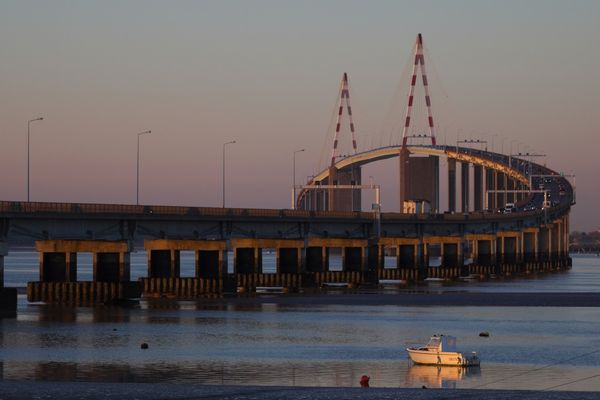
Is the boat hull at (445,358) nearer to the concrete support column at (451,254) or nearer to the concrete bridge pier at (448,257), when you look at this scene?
the concrete bridge pier at (448,257)

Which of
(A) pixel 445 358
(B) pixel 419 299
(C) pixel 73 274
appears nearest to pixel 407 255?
(B) pixel 419 299

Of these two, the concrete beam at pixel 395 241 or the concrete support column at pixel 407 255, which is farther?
the concrete support column at pixel 407 255

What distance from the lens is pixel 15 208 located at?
91.9m

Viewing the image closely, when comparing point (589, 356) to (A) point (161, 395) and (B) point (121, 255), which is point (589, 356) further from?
(B) point (121, 255)

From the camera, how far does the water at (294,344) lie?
5419 cm

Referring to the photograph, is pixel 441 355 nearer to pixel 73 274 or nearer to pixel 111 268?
pixel 111 268

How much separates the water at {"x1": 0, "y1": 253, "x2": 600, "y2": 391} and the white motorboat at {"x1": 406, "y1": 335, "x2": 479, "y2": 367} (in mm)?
724

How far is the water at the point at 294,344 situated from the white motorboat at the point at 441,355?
28.5 inches

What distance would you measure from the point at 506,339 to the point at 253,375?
21.3 m

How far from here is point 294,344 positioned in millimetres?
69062

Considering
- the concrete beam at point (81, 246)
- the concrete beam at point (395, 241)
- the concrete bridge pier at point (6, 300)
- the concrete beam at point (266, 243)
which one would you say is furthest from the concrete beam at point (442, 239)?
the concrete bridge pier at point (6, 300)

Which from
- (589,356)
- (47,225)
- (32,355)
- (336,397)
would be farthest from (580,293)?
(336,397)

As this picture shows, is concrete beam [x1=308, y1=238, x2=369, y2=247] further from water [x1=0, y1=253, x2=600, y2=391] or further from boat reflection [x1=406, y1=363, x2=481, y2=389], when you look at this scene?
boat reflection [x1=406, y1=363, x2=481, y2=389]

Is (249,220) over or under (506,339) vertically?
over
